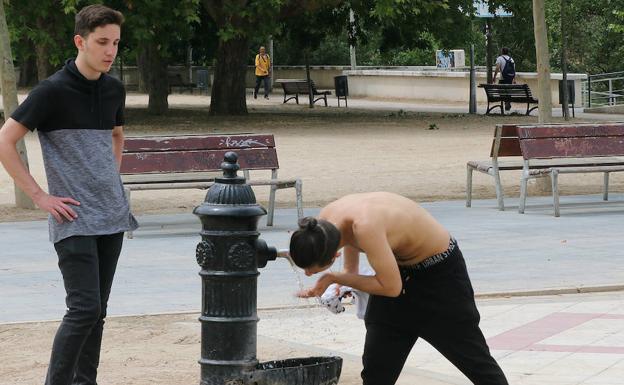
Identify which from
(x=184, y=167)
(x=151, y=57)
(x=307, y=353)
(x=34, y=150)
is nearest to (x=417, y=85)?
(x=151, y=57)

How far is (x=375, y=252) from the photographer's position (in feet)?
15.0

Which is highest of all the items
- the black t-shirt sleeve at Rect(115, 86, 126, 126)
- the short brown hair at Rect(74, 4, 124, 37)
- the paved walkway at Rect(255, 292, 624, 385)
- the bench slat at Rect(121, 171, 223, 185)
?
the short brown hair at Rect(74, 4, 124, 37)

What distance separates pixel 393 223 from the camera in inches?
184

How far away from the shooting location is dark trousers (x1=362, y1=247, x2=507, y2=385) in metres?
4.96

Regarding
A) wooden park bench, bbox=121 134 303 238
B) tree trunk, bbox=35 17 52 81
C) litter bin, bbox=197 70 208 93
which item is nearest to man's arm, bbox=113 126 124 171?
wooden park bench, bbox=121 134 303 238

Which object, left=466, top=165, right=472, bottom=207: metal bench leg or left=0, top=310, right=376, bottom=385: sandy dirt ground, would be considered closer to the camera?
left=0, top=310, right=376, bottom=385: sandy dirt ground

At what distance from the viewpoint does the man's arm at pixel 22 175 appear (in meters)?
5.47

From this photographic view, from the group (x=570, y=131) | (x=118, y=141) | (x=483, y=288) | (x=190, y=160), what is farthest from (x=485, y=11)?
(x=118, y=141)

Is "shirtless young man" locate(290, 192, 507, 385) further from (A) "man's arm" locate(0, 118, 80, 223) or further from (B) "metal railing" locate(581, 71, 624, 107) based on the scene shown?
(B) "metal railing" locate(581, 71, 624, 107)

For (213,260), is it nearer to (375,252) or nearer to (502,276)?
(375,252)

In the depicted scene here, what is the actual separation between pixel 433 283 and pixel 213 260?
83cm

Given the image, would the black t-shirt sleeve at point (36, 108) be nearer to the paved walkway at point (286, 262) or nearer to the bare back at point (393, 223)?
the bare back at point (393, 223)

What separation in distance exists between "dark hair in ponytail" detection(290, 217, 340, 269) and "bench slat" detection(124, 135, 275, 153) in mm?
8459

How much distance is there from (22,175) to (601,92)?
34.1 m
